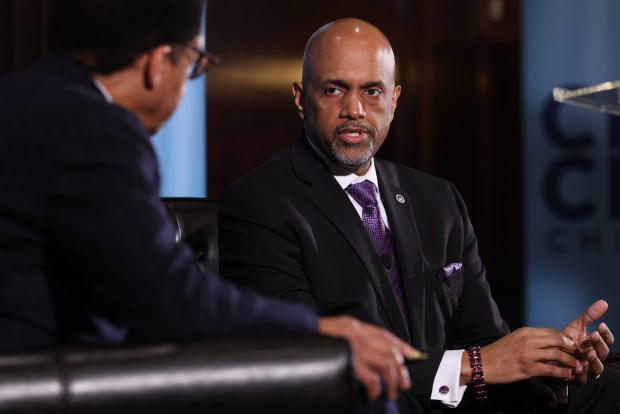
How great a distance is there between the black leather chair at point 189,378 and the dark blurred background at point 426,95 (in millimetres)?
2513

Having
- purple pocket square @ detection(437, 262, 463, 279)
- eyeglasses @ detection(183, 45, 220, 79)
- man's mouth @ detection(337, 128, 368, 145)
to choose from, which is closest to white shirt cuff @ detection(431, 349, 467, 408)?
purple pocket square @ detection(437, 262, 463, 279)

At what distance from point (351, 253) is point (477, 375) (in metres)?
0.36

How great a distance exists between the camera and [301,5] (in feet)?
12.4

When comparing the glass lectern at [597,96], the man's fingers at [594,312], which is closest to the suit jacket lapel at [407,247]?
the man's fingers at [594,312]

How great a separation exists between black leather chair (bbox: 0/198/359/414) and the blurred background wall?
2.23m

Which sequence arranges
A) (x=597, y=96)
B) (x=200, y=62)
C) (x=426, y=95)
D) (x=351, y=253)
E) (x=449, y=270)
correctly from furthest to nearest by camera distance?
(x=426, y=95), (x=597, y=96), (x=449, y=270), (x=351, y=253), (x=200, y=62)

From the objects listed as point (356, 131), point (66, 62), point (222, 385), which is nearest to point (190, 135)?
point (356, 131)

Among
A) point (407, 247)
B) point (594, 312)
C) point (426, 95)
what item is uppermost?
point (426, 95)


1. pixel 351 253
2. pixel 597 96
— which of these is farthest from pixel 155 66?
pixel 597 96

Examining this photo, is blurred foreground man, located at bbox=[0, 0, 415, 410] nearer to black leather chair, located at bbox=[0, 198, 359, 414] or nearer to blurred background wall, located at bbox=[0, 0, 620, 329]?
black leather chair, located at bbox=[0, 198, 359, 414]

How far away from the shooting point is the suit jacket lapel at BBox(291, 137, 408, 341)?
202 cm

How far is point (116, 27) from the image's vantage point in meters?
1.27

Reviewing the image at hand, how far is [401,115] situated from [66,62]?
2.74m

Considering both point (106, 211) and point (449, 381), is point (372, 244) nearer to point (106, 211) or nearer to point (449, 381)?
point (449, 381)
